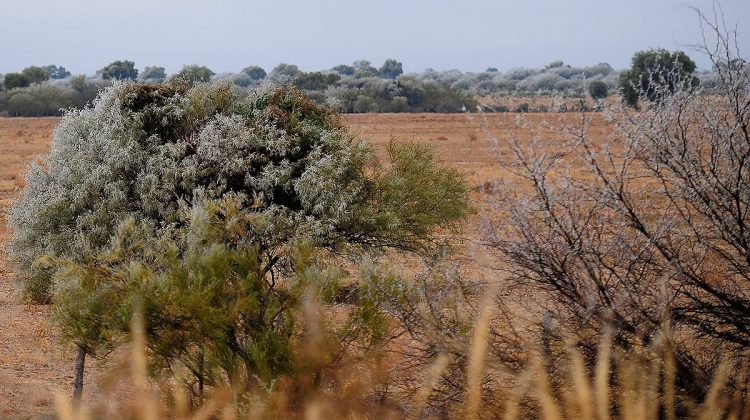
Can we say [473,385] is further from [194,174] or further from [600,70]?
[600,70]

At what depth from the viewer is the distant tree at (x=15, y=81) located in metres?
67.5

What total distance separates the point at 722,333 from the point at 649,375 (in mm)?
836

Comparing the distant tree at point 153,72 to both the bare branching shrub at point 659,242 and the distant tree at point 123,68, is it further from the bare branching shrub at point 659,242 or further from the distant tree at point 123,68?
the bare branching shrub at point 659,242

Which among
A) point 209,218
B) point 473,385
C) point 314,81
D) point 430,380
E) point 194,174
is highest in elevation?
point 194,174

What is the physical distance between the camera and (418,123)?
47.6 m

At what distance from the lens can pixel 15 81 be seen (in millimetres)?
67688

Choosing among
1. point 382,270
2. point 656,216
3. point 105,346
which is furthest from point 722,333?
point 105,346

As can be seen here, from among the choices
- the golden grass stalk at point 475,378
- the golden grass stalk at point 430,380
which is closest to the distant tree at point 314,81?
the golden grass stalk at point 430,380

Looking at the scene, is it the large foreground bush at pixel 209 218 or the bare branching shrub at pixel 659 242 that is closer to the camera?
the bare branching shrub at pixel 659 242

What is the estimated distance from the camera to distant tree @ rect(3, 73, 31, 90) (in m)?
67.5

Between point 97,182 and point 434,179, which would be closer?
point 97,182

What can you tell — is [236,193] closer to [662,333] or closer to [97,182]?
[97,182]

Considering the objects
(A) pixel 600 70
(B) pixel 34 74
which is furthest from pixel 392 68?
(B) pixel 34 74

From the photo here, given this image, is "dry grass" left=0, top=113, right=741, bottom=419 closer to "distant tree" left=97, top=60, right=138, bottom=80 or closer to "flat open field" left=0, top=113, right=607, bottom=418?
"flat open field" left=0, top=113, right=607, bottom=418
